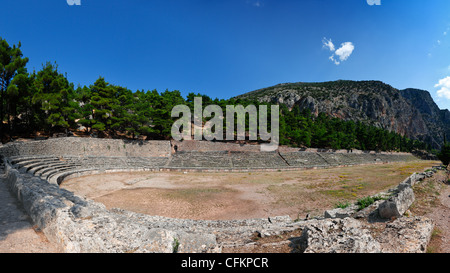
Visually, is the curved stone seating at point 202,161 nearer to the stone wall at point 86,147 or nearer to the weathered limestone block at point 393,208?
the stone wall at point 86,147

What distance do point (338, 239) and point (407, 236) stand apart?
2176 millimetres

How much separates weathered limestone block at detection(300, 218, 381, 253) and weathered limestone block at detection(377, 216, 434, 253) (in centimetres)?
68

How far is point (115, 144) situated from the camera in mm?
30250

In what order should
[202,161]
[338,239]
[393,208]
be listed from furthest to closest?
[202,161] < [393,208] < [338,239]

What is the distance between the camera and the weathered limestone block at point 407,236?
426 cm

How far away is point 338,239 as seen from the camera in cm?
411

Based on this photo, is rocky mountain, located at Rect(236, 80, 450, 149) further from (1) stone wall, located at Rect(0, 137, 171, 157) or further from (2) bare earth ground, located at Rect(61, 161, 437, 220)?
(2) bare earth ground, located at Rect(61, 161, 437, 220)

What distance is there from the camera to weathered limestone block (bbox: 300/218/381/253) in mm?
3701

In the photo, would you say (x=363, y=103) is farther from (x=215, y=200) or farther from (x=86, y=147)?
(x=86, y=147)

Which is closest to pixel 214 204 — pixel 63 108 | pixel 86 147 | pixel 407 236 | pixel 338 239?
pixel 338 239

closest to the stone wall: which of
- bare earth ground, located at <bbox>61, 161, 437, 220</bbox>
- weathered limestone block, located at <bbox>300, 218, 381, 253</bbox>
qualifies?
bare earth ground, located at <bbox>61, 161, 437, 220</bbox>
